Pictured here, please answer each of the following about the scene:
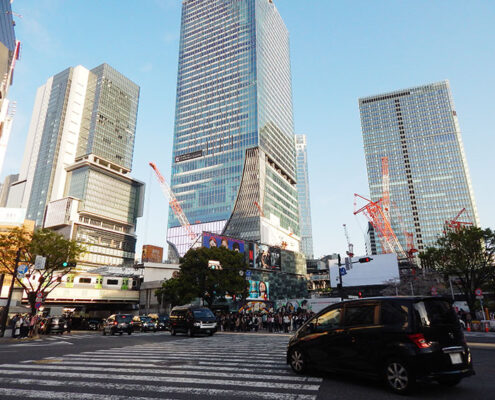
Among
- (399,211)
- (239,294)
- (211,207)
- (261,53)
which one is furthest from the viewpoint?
(399,211)

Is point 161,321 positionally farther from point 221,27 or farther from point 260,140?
point 221,27

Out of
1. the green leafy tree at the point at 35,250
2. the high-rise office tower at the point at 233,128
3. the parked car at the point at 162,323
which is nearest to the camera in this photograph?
the green leafy tree at the point at 35,250

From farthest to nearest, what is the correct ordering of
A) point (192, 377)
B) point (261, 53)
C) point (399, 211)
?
point (399, 211)
point (261, 53)
point (192, 377)

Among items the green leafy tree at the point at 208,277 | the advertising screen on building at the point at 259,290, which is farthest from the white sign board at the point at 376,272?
the green leafy tree at the point at 208,277

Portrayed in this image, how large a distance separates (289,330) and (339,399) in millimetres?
27174

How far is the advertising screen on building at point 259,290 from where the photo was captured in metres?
73.8

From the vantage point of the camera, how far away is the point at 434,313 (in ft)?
21.1

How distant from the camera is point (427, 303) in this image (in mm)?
6535

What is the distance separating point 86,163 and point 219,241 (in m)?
105

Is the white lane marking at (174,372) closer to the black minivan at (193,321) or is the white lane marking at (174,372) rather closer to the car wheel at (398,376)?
the car wheel at (398,376)

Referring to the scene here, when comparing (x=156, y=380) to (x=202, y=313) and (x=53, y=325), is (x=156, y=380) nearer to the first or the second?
(x=202, y=313)

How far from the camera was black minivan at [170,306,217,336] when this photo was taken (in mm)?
23391

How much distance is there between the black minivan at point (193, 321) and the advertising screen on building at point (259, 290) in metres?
48.6

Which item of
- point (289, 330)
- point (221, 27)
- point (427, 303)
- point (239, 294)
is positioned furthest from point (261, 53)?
point (427, 303)
